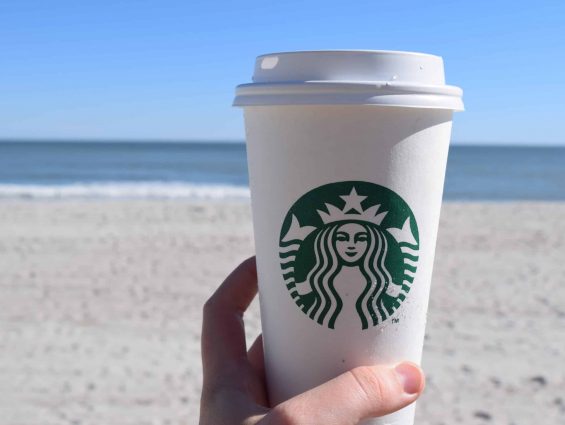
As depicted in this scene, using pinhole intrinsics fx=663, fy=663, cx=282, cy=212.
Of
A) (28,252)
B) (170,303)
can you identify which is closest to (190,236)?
(28,252)

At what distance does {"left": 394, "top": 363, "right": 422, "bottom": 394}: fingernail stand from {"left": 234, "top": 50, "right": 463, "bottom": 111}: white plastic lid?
63 centimetres

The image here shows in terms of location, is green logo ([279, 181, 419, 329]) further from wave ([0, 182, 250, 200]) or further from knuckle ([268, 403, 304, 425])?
wave ([0, 182, 250, 200])

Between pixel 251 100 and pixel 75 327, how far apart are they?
4.99 m

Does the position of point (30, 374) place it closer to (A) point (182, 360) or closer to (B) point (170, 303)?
(A) point (182, 360)

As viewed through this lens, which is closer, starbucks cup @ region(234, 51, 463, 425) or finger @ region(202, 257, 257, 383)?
starbucks cup @ region(234, 51, 463, 425)

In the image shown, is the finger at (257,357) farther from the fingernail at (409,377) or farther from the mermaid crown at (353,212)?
the mermaid crown at (353,212)

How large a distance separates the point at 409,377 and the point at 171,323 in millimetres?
4801

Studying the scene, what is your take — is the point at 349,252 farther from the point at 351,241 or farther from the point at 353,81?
the point at 353,81

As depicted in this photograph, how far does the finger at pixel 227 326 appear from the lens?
1.70 m

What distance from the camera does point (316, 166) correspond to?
4.94 feet

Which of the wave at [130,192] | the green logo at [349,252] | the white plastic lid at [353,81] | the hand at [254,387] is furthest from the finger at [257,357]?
the wave at [130,192]

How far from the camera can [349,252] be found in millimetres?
1515

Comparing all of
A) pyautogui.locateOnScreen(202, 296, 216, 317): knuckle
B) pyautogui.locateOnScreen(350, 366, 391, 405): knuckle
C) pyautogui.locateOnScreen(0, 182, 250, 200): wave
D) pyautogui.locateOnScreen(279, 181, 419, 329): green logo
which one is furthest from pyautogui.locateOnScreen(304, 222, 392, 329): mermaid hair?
pyautogui.locateOnScreen(0, 182, 250, 200): wave

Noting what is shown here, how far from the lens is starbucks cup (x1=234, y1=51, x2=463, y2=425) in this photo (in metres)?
1.48
